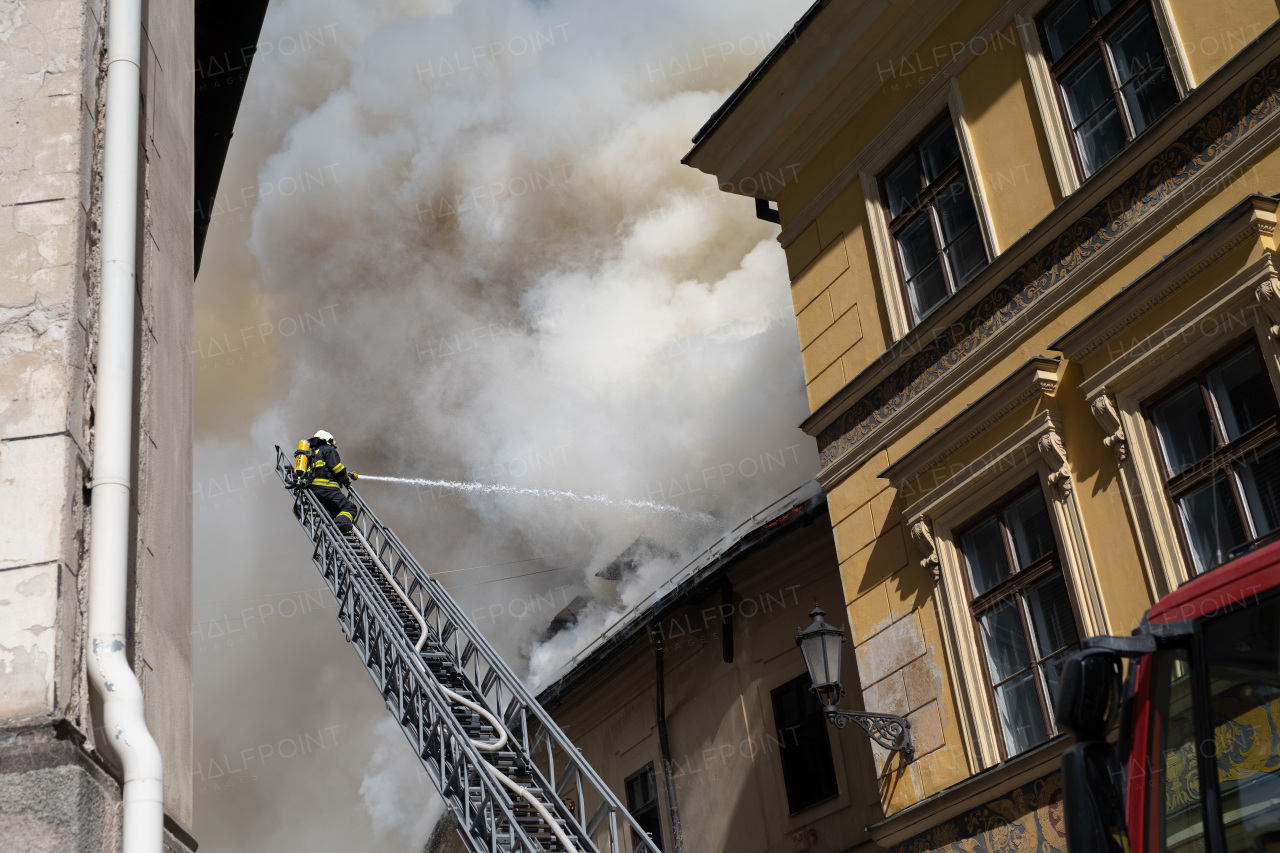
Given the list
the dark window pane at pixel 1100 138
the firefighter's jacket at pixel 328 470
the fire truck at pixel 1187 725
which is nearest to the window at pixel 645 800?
the firefighter's jacket at pixel 328 470

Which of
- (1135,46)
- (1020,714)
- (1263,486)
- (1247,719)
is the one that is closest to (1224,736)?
(1247,719)

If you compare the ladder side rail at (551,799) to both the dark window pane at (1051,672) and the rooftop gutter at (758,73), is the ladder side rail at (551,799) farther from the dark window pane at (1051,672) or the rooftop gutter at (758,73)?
the rooftop gutter at (758,73)

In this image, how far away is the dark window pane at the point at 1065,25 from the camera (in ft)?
29.7

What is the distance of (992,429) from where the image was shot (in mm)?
9047

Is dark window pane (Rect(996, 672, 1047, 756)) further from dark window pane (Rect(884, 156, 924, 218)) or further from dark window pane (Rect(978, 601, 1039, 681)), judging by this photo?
dark window pane (Rect(884, 156, 924, 218))

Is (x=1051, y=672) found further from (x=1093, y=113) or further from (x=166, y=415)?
(x=166, y=415)

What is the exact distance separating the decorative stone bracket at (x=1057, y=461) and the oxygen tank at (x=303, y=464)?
8883 millimetres

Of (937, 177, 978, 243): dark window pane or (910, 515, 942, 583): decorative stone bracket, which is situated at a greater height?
(937, 177, 978, 243): dark window pane

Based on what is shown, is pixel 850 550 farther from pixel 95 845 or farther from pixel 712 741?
pixel 95 845

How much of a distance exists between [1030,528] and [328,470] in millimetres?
8569

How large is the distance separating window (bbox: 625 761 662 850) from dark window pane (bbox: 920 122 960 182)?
7.96 metres

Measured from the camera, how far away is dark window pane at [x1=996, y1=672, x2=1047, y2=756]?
8344mm

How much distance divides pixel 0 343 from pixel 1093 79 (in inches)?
303

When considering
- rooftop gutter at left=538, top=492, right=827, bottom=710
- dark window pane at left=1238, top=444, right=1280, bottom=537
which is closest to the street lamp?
rooftop gutter at left=538, top=492, right=827, bottom=710
